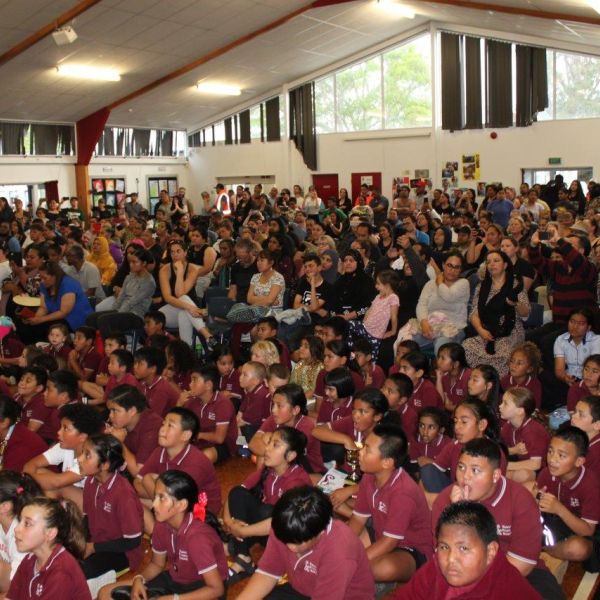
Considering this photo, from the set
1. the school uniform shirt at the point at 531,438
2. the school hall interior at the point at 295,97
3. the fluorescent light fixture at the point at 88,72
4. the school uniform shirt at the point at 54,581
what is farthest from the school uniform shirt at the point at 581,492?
the fluorescent light fixture at the point at 88,72

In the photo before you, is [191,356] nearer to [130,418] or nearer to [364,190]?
[130,418]

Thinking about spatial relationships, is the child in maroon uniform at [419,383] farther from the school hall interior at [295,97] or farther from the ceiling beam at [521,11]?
the ceiling beam at [521,11]

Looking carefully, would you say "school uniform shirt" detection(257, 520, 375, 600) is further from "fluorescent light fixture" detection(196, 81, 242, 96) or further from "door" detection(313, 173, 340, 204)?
"door" detection(313, 173, 340, 204)

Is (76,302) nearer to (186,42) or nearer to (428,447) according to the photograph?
(428,447)

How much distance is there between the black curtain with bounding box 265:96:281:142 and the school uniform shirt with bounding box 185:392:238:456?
13565 mm

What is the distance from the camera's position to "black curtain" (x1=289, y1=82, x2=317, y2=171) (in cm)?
1711

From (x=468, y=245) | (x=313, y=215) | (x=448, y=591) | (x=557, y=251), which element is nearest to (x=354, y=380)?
(x=557, y=251)

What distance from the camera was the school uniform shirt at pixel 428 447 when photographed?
14.3ft

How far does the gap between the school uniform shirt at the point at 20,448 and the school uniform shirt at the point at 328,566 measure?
195 centimetres

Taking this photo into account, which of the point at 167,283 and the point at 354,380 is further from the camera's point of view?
the point at 167,283

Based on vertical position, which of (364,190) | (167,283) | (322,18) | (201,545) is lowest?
(201,545)

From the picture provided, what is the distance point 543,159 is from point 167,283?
965 cm

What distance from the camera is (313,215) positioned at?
46.2 ft

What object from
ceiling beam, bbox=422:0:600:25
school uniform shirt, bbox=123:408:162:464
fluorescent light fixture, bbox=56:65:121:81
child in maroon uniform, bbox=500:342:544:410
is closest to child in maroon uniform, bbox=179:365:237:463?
school uniform shirt, bbox=123:408:162:464
